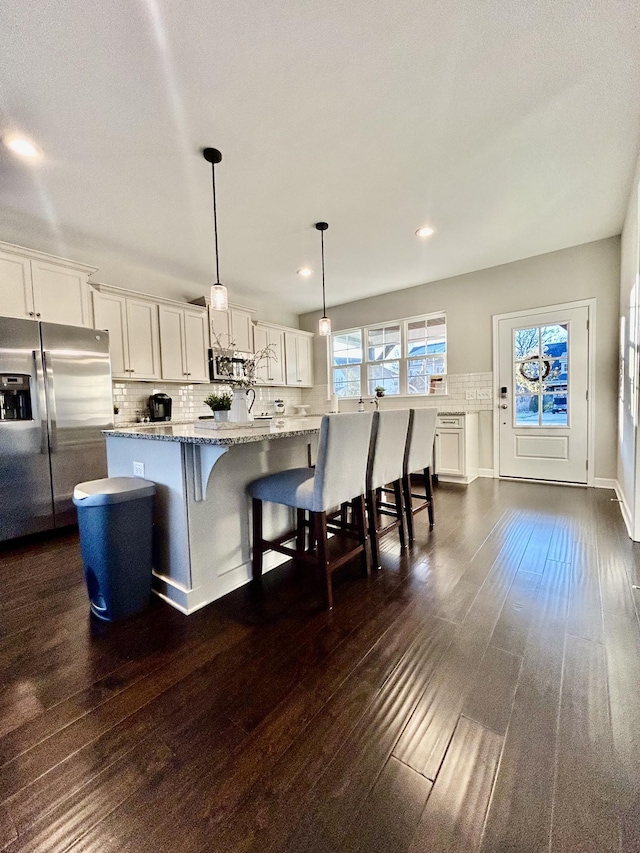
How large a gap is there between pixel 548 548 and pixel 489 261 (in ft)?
11.5

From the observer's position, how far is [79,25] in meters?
1.51

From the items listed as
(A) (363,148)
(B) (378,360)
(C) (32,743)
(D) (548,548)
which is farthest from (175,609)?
(B) (378,360)

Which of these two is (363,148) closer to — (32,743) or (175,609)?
(175,609)

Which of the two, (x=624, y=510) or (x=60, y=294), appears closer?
(x=624, y=510)

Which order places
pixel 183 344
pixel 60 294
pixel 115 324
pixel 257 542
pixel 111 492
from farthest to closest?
1. pixel 183 344
2. pixel 115 324
3. pixel 60 294
4. pixel 257 542
5. pixel 111 492

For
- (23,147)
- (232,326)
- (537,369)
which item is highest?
(23,147)

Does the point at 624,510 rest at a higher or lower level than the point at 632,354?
lower

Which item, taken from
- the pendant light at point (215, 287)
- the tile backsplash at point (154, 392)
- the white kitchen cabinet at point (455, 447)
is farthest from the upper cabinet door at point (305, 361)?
the pendant light at point (215, 287)

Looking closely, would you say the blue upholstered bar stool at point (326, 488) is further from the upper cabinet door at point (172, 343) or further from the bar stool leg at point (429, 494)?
the upper cabinet door at point (172, 343)

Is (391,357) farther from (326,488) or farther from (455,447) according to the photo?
(326,488)

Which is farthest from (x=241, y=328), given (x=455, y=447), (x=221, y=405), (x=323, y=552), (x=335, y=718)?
(x=335, y=718)

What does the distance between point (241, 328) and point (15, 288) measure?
256 centimetres

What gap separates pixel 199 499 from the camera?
5.79ft

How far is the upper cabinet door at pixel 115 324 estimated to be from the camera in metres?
3.54
